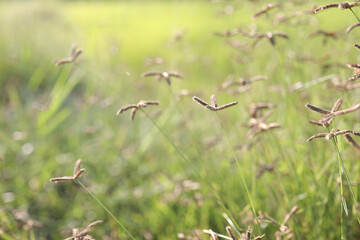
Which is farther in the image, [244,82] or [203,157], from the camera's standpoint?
[203,157]

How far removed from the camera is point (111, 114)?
3.07 metres

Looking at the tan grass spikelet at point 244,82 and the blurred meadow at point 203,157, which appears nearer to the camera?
the tan grass spikelet at point 244,82

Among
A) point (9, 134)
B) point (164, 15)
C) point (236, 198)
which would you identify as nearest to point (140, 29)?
point (164, 15)

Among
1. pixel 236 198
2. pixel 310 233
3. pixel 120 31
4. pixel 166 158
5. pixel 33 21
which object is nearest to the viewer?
pixel 310 233

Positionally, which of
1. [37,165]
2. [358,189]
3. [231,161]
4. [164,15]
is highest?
[358,189]

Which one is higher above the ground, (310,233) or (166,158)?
(310,233)

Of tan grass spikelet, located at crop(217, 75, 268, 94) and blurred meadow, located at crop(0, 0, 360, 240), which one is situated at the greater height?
tan grass spikelet, located at crop(217, 75, 268, 94)

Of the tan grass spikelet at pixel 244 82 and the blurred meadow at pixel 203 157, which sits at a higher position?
the tan grass spikelet at pixel 244 82

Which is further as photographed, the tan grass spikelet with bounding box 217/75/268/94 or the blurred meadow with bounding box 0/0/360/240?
the blurred meadow with bounding box 0/0/360/240

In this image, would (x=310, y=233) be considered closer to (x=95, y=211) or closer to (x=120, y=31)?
(x=95, y=211)

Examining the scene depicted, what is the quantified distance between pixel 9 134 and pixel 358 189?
2112mm

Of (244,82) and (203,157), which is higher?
(244,82)

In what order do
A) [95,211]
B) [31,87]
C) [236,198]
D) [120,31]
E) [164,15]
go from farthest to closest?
[164,15]
[120,31]
[31,87]
[95,211]
[236,198]

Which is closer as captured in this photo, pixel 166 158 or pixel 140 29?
pixel 166 158
